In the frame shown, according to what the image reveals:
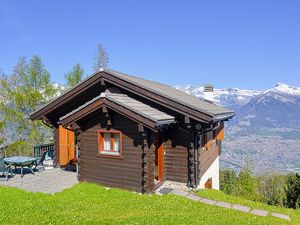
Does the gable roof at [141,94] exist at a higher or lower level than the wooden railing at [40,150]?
higher

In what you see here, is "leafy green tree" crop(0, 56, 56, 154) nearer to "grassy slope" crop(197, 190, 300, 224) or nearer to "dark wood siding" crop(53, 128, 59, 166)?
"dark wood siding" crop(53, 128, 59, 166)

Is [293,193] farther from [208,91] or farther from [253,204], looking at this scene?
[253,204]

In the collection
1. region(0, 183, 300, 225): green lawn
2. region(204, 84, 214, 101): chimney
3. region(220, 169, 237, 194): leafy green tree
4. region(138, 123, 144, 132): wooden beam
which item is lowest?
region(220, 169, 237, 194): leafy green tree

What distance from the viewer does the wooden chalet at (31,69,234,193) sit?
12.6m

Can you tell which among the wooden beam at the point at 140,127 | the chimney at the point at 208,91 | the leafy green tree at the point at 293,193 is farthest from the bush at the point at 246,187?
the wooden beam at the point at 140,127

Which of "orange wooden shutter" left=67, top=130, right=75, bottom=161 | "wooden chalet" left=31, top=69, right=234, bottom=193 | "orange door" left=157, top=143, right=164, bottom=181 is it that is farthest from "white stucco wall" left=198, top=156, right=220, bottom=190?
"orange wooden shutter" left=67, top=130, right=75, bottom=161

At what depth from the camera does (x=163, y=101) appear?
551 inches

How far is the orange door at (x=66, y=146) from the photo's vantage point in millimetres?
17422

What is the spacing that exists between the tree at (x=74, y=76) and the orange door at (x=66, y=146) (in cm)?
1473

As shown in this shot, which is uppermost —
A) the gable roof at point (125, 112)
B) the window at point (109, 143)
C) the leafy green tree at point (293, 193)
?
the gable roof at point (125, 112)

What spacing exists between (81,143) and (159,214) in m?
5.79

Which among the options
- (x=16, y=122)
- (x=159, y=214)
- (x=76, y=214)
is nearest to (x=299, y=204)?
(x=159, y=214)

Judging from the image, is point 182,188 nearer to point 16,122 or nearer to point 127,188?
point 127,188

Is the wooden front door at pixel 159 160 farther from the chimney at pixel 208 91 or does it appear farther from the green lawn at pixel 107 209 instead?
the chimney at pixel 208 91
